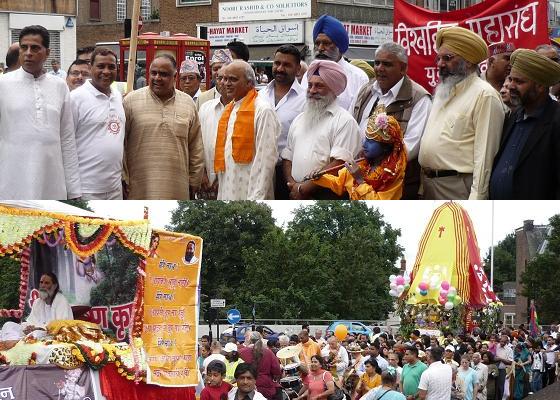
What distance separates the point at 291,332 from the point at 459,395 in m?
2.56

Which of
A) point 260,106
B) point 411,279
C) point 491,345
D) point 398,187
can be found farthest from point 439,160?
point 491,345

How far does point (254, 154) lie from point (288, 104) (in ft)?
2.18

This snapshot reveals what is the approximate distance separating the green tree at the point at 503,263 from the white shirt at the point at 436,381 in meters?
0.84

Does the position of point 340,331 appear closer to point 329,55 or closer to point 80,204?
point 329,55

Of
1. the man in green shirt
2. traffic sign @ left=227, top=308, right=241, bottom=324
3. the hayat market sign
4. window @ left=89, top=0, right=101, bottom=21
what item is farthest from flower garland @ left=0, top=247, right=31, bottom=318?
window @ left=89, top=0, right=101, bottom=21

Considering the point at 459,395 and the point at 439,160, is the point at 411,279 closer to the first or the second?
the point at 459,395

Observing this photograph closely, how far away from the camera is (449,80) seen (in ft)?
24.7

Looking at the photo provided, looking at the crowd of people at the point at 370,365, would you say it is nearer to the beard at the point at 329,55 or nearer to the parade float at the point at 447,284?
the parade float at the point at 447,284

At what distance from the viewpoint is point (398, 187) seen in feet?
24.9

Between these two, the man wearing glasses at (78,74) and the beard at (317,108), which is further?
the man wearing glasses at (78,74)

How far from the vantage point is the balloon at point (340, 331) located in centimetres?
1069

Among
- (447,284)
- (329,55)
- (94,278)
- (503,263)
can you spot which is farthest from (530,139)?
(94,278)

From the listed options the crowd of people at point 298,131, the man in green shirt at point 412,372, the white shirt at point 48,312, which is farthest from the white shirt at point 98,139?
the man in green shirt at point 412,372

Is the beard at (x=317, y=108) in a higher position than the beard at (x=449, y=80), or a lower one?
lower
